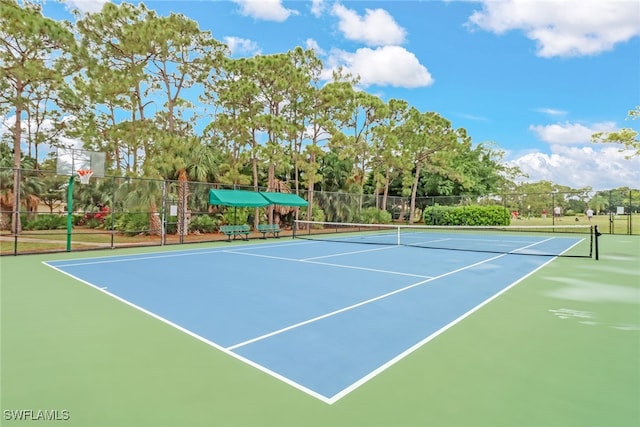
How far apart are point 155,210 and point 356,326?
17.1 m

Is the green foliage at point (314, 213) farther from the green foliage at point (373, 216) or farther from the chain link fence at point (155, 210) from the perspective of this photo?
the green foliage at point (373, 216)

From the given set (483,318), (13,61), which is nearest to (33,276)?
(483,318)

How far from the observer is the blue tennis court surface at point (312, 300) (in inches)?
168

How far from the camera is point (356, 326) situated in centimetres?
536

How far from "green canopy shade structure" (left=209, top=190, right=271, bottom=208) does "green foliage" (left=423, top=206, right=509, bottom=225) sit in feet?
62.6

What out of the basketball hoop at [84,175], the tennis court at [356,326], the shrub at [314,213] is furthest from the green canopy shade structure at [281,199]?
the tennis court at [356,326]

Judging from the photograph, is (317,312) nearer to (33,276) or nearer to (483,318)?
(483,318)

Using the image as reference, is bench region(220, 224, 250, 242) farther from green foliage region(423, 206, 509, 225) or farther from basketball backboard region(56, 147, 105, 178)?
green foliage region(423, 206, 509, 225)

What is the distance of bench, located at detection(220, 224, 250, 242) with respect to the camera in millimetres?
18219

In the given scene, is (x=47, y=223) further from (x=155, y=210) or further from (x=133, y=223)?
(x=155, y=210)

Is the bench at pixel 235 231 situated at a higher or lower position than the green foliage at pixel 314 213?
lower

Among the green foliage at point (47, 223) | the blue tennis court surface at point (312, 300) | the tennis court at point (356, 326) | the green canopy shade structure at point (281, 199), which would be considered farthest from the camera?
the green foliage at point (47, 223)

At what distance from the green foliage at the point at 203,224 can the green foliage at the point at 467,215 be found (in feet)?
64.4

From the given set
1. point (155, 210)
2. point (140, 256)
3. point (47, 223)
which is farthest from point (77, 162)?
point (47, 223)
